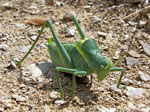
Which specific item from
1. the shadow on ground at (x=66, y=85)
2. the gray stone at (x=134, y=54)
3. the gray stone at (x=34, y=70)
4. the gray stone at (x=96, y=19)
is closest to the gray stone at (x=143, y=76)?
the gray stone at (x=134, y=54)

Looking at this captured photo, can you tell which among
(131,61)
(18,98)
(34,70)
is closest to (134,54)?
(131,61)

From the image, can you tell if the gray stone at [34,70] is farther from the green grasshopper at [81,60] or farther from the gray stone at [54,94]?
the gray stone at [54,94]

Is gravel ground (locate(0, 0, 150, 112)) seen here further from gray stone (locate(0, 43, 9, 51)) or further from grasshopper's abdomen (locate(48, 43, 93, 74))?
grasshopper's abdomen (locate(48, 43, 93, 74))

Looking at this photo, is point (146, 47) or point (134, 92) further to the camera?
point (146, 47)

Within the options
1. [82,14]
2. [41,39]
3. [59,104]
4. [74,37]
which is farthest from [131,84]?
[82,14]

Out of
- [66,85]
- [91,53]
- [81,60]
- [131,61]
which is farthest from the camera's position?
[131,61]

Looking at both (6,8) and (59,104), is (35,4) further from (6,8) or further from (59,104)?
(59,104)

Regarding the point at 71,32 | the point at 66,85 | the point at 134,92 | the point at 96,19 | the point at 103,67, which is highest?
the point at 96,19

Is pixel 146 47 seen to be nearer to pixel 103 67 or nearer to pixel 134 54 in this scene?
pixel 134 54
